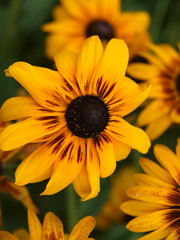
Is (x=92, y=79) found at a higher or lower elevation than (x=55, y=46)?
higher

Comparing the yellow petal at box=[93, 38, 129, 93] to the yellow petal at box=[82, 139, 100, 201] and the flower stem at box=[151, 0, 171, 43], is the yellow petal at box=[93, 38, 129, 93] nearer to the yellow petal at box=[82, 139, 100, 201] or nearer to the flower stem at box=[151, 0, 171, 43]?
the yellow petal at box=[82, 139, 100, 201]

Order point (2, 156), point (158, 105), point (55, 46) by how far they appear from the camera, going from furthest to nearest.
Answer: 1. point (55, 46)
2. point (158, 105)
3. point (2, 156)

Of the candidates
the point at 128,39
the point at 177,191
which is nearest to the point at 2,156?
the point at 177,191

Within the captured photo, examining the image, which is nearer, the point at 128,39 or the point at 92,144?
the point at 92,144

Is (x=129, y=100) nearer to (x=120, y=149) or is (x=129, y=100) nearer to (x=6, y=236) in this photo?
(x=120, y=149)

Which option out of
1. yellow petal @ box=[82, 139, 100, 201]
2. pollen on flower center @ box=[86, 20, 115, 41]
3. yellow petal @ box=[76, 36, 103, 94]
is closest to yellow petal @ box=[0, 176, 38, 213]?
yellow petal @ box=[82, 139, 100, 201]

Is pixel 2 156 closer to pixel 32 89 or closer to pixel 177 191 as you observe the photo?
pixel 32 89
